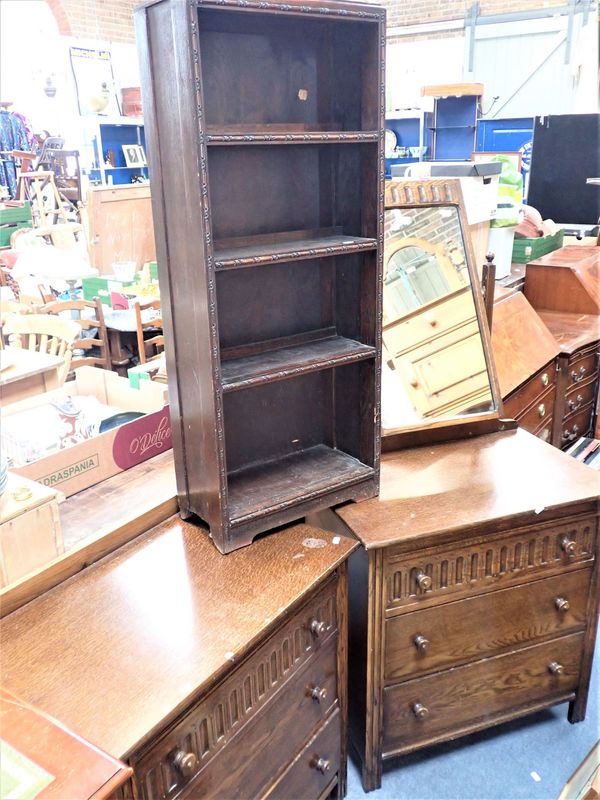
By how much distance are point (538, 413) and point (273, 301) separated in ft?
5.31

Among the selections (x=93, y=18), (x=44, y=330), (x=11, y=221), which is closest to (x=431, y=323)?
(x=44, y=330)

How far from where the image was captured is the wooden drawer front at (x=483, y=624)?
5.43 feet

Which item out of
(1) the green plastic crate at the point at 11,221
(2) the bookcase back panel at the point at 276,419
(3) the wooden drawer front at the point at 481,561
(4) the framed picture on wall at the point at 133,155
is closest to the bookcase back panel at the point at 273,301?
(2) the bookcase back panel at the point at 276,419

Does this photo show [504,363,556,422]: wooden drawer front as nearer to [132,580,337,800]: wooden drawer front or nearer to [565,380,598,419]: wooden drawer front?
[565,380,598,419]: wooden drawer front

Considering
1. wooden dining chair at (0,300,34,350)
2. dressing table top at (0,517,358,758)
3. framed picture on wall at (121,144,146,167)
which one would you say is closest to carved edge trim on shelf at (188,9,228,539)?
dressing table top at (0,517,358,758)

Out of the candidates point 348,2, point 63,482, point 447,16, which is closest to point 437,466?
point 63,482

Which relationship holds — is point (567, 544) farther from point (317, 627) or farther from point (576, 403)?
point (576, 403)

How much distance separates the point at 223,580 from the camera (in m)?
1.36

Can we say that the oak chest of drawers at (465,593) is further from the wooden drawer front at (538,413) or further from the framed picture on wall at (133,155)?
the framed picture on wall at (133,155)

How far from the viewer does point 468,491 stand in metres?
1.70

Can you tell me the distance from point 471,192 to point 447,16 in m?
8.14

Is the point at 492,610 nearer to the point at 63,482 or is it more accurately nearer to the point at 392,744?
the point at 392,744

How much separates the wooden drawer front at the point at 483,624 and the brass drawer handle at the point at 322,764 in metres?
0.24

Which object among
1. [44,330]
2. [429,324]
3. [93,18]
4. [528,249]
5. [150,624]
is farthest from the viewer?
[93,18]
